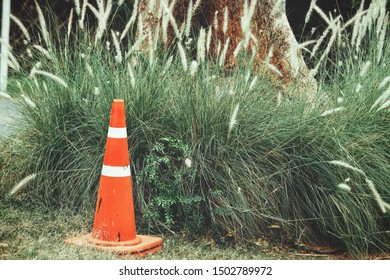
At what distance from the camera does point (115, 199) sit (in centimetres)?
394

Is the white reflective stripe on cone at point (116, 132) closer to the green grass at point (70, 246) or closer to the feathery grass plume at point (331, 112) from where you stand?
the green grass at point (70, 246)

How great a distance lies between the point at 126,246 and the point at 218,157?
858 millimetres

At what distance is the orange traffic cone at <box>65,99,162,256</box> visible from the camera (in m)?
3.92

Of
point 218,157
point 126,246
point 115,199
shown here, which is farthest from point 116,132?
point 218,157

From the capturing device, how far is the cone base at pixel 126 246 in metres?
3.86

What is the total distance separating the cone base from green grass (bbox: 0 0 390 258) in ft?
0.72

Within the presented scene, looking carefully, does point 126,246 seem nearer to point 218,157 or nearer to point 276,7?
point 218,157

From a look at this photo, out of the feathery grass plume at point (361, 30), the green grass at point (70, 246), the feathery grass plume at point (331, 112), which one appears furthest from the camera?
the feathery grass plume at point (361, 30)

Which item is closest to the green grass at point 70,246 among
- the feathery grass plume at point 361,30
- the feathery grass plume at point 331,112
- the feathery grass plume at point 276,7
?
the feathery grass plume at point 331,112

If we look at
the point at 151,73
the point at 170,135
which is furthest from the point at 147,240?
the point at 151,73

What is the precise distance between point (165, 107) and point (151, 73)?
0.27m

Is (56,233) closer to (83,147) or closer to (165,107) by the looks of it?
(83,147)

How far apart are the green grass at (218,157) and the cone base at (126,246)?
218 mm

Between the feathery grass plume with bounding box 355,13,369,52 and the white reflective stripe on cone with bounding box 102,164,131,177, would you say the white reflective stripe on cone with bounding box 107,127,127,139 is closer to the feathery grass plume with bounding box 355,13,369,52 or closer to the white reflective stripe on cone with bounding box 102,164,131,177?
the white reflective stripe on cone with bounding box 102,164,131,177
